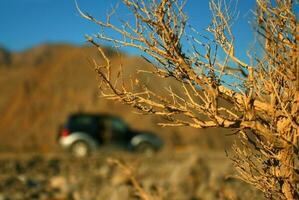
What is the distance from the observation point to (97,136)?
24562mm

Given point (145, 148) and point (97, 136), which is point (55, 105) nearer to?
point (97, 136)

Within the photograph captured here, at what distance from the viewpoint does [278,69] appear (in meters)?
5.19

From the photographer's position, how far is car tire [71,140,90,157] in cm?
2361

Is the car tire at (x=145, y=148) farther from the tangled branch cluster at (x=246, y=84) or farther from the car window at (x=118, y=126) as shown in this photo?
the tangled branch cluster at (x=246, y=84)

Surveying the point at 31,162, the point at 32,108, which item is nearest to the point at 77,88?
the point at 32,108

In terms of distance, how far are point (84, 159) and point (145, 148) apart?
16.0ft

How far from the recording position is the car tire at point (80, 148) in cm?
2361

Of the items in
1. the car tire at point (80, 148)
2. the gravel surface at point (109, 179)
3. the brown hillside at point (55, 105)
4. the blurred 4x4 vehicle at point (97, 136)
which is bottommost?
the gravel surface at point (109, 179)

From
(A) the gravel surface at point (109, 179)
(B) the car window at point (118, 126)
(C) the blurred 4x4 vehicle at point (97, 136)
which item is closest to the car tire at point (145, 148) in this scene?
(C) the blurred 4x4 vehicle at point (97, 136)

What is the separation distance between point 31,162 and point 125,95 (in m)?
14.0

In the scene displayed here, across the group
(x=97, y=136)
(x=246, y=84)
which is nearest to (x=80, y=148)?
(x=97, y=136)

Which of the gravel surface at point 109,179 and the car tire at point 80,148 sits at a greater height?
the car tire at point 80,148

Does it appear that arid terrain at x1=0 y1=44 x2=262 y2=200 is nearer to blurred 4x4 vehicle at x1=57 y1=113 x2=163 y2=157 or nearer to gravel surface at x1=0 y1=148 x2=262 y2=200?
gravel surface at x1=0 y1=148 x2=262 y2=200

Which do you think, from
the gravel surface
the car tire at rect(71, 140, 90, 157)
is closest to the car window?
the car tire at rect(71, 140, 90, 157)
